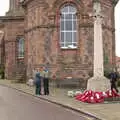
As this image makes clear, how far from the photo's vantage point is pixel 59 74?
36375mm

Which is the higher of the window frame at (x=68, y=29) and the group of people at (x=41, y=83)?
the window frame at (x=68, y=29)

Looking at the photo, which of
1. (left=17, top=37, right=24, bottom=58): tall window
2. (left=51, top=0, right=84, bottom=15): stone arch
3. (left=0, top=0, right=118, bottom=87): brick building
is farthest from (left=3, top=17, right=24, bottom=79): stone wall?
(left=51, top=0, right=84, bottom=15): stone arch

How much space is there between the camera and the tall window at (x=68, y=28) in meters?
37.1

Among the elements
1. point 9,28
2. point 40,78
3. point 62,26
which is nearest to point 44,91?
point 40,78

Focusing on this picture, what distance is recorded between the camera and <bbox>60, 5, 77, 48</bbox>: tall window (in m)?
37.1

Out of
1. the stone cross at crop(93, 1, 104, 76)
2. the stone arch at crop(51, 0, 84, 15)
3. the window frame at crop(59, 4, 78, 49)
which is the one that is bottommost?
the stone cross at crop(93, 1, 104, 76)

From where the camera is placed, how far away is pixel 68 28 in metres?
37.3

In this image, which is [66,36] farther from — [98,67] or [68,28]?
[98,67]

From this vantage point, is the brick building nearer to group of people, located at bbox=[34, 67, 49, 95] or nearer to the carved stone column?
group of people, located at bbox=[34, 67, 49, 95]

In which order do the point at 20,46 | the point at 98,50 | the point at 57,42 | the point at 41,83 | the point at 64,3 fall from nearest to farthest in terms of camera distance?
the point at 98,50, the point at 41,83, the point at 57,42, the point at 64,3, the point at 20,46

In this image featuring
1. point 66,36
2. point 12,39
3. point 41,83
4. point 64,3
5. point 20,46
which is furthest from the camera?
point 12,39

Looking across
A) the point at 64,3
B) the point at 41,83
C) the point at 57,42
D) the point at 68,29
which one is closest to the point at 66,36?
the point at 68,29

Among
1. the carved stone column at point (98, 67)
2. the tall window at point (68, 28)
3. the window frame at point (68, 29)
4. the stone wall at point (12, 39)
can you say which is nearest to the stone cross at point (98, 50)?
the carved stone column at point (98, 67)

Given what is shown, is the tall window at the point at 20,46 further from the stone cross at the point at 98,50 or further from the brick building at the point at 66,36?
the stone cross at the point at 98,50
